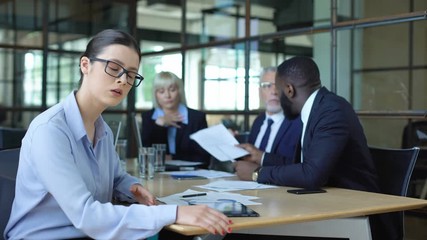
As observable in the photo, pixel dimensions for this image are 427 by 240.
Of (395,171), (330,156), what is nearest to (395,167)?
Answer: (395,171)

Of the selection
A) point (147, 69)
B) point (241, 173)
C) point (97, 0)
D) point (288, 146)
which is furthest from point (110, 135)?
point (97, 0)

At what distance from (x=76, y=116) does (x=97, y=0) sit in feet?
13.4

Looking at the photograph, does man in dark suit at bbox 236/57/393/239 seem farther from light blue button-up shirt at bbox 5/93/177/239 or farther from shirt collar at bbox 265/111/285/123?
light blue button-up shirt at bbox 5/93/177/239

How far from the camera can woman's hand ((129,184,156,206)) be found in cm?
181

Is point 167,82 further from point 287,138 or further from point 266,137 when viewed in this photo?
point 287,138

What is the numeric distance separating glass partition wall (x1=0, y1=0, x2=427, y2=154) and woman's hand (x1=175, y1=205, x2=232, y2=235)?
5.73 feet

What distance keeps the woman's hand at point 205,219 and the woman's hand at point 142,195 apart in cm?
35

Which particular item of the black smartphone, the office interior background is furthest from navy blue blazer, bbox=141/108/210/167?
the black smartphone

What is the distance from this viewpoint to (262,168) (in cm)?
234

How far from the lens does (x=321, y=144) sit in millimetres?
2121

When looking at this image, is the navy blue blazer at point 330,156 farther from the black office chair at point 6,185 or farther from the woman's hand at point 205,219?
the black office chair at point 6,185

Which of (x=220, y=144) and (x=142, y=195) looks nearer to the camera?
(x=142, y=195)

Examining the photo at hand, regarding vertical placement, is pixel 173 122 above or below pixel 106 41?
below

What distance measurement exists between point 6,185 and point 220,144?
1.20m
